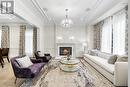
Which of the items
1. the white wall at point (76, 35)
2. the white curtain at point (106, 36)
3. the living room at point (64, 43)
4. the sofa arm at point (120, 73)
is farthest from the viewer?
the white wall at point (76, 35)

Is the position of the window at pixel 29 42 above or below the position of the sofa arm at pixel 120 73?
above

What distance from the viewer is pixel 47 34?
11.2 m

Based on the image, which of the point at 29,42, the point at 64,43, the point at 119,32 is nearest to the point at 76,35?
the point at 64,43

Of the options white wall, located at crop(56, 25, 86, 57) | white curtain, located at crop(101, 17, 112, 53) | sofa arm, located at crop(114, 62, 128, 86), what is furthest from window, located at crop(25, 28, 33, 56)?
sofa arm, located at crop(114, 62, 128, 86)

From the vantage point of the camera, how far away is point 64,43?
1114cm

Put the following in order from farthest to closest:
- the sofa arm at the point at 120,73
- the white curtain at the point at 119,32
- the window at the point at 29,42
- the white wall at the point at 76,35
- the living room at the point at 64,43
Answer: the white wall at the point at 76,35 → the window at the point at 29,42 → the white curtain at the point at 119,32 → the living room at the point at 64,43 → the sofa arm at the point at 120,73

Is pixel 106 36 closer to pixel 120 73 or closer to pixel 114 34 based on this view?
pixel 114 34

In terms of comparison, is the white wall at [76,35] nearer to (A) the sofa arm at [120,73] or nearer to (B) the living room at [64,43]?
(B) the living room at [64,43]

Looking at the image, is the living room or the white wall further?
the white wall

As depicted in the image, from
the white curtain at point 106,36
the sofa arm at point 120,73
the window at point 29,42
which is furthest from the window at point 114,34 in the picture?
the window at point 29,42

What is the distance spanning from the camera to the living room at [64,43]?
3.90 meters

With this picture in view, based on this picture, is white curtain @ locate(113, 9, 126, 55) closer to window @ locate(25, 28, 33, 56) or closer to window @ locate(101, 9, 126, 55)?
window @ locate(101, 9, 126, 55)

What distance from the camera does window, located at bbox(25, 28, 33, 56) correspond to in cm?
1005

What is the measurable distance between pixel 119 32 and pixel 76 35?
496cm
